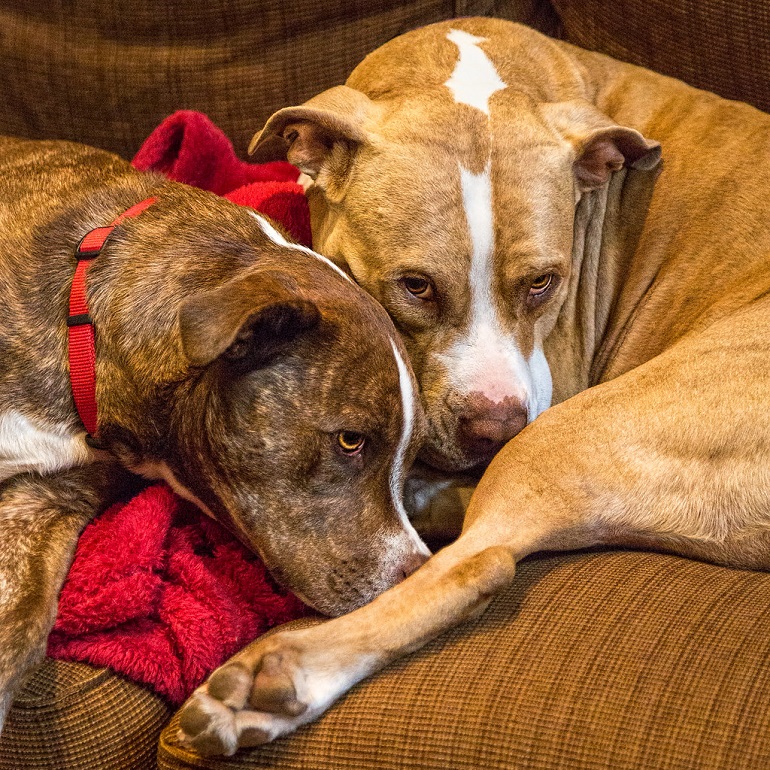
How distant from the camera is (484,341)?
7.93ft

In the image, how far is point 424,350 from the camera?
2.43 meters

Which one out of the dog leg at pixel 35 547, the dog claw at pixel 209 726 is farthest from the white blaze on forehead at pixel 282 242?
the dog claw at pixel 209 726

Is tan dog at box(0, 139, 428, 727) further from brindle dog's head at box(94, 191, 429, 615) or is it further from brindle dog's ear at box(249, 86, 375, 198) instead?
brindle dog's ear at box(249, 86, 375, 198)

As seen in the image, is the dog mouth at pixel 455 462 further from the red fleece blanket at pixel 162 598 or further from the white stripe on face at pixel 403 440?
the red fleece blanket at pixel 162 598

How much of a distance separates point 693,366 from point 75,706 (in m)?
1.55

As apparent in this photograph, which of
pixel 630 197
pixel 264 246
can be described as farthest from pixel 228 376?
pixel 630 197

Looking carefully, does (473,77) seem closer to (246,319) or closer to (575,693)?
(246,319)

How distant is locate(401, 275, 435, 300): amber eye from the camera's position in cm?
236

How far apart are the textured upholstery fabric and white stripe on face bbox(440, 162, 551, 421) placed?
1124 mm

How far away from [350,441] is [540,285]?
2.49 feet

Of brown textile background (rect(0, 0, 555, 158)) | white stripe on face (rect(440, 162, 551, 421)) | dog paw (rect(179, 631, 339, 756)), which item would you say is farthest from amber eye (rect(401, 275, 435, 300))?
brown textile background (rect(0, 0, 555, 158))

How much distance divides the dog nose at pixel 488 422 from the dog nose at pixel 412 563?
1.12 feet

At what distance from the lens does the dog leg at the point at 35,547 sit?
194 centimetres

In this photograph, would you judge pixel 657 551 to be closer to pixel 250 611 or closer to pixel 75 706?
pixel 250 611
